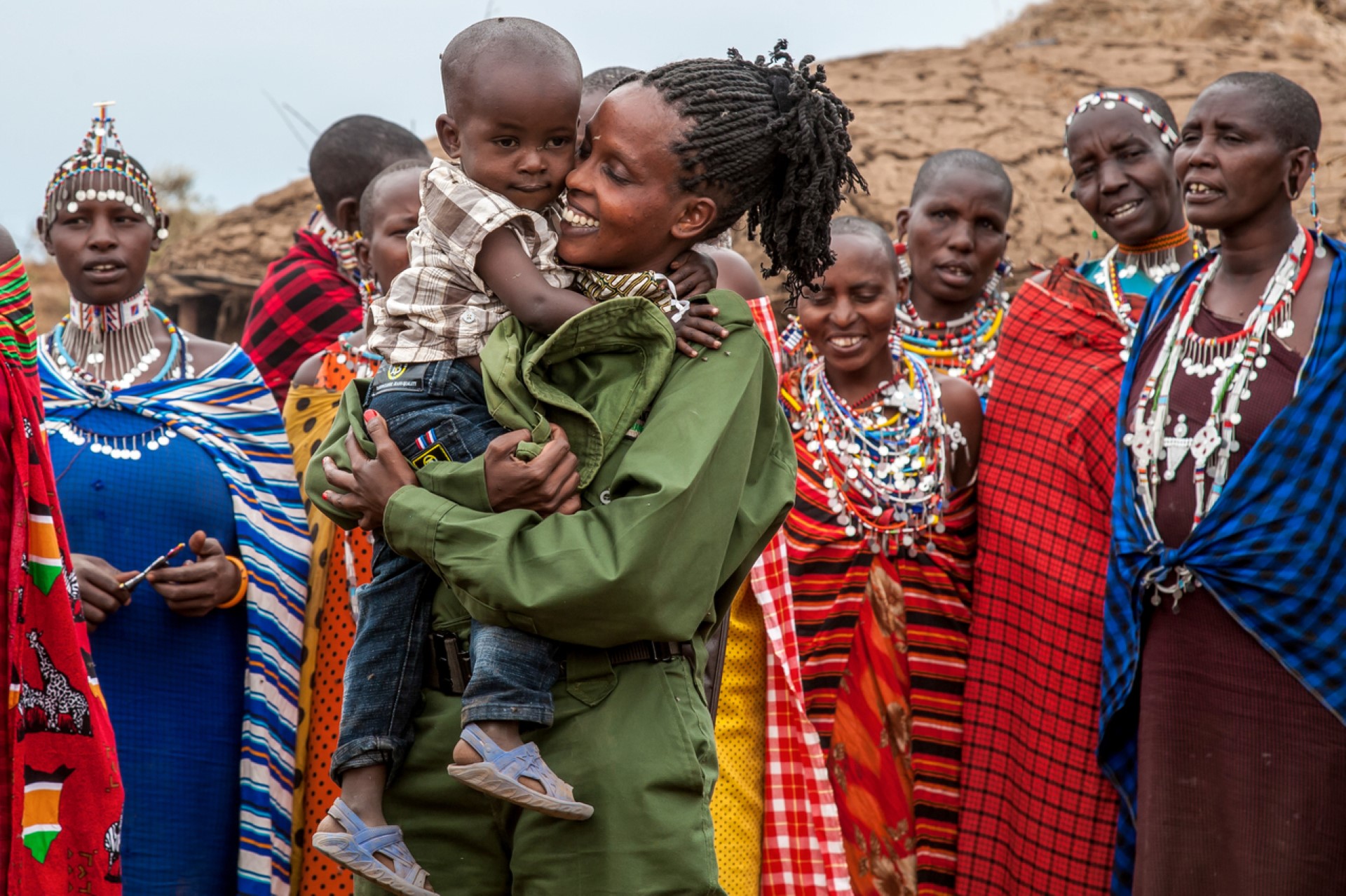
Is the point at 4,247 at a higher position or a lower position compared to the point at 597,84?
lower

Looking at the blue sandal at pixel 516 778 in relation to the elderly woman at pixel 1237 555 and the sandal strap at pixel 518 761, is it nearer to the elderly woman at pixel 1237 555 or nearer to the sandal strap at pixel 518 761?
the sandal strap at pixel 518 761

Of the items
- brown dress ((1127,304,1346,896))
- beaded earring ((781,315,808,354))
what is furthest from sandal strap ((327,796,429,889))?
beaded earring ((781,315,808,354))

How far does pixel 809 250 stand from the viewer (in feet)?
8.69

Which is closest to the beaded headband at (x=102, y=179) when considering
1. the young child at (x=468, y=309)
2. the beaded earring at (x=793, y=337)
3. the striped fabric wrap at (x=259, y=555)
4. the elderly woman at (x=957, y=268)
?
the striped fabric wrap at (x=259, y=555)

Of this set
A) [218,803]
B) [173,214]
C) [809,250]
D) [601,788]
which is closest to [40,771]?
[218,803]

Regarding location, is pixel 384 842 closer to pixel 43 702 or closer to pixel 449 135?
pixel 449 135

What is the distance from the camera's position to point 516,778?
85.0 inches

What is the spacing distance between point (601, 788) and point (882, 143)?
26.7 ft

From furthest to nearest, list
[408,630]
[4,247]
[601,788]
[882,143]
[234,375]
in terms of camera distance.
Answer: [882,143], [234,375], [4,247], [408,630], [601,788]

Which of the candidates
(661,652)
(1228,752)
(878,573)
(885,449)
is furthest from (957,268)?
(661,652)

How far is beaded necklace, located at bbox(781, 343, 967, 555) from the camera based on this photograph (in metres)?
4.69

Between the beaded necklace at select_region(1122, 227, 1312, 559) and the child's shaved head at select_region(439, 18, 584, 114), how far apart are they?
2.34 metres

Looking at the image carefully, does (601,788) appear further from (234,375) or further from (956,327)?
(956,327)

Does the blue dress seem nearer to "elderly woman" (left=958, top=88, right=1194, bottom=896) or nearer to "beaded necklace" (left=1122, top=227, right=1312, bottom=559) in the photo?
"elderly woman" (left=958, top=88, right=1194, bottom=896)
